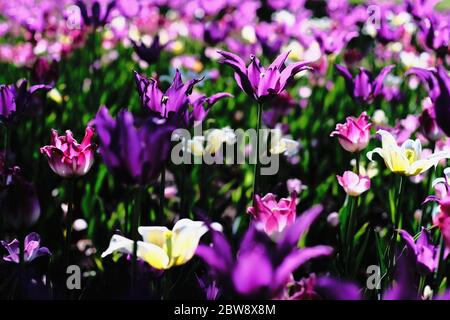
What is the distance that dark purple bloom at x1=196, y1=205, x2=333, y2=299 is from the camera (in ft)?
3.32

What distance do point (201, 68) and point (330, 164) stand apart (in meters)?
1.90

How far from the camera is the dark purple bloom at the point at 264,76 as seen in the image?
180 centimetres

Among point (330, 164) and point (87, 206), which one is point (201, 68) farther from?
point (87, 206)

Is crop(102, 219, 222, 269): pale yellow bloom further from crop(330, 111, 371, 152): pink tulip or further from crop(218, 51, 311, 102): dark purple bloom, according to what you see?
crop(330, 111, 371, 152): pink tulip

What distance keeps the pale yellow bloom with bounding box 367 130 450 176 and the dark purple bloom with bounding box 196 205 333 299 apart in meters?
0.75

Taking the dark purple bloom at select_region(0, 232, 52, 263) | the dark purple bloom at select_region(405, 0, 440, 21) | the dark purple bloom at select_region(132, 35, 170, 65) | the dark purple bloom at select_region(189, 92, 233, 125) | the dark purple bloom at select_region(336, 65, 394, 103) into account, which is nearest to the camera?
the dark purple bloom at select_region(0, 232, 52, 263)

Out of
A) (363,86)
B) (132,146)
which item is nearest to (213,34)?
(363,86)

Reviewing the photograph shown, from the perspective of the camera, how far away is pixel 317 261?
2.50 meters

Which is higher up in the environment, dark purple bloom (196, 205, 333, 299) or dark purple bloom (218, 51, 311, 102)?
dark purple bloom (218, 51, 311, 102)

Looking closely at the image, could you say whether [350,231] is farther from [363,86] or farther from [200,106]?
[363,86]

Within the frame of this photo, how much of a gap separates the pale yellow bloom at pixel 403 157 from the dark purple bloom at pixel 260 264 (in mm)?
751

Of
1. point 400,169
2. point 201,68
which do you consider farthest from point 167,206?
point 201,68

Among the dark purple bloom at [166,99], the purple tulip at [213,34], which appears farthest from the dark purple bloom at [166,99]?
the purple tulip at [213,34]

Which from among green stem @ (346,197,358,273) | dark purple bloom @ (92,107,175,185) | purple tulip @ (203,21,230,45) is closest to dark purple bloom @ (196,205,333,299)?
dark purple bloom @ (92,107,175,185)
